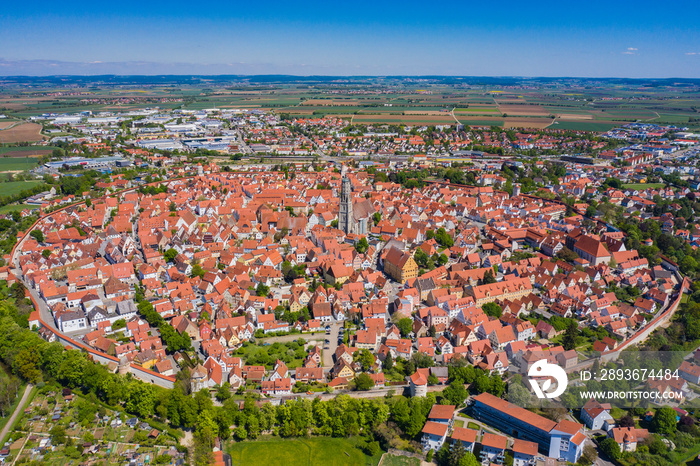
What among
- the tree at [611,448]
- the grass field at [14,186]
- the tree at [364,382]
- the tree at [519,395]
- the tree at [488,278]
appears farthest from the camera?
the grass field at [14,186]

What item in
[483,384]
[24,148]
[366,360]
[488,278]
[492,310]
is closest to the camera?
[483,384]

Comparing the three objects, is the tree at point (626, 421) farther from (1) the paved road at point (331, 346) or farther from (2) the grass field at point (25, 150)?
(2) the grass field at point (25, 150)

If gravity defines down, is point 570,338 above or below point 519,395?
above

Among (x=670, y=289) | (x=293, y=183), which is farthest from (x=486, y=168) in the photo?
(x=670, y=289)

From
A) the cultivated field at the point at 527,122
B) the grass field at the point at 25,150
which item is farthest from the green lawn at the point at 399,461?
the cultivated field at the point at 527,122

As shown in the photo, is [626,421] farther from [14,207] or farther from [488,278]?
[14,207]

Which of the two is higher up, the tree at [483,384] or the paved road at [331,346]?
the tree at [483,384]

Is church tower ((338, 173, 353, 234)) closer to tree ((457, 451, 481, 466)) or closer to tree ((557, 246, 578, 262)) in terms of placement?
tree ((557, 246, 578, 262))

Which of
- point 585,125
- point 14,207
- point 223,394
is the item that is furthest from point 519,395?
point 585,125
